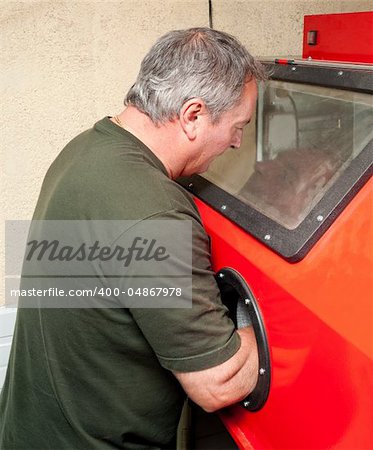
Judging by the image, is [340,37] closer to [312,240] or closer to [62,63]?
[312,240]

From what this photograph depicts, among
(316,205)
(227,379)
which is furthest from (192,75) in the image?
(227,379)

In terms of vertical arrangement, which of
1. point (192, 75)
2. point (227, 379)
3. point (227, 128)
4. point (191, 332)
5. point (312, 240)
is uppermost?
point (192, 75)

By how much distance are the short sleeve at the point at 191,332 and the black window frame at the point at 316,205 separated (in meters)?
0.17

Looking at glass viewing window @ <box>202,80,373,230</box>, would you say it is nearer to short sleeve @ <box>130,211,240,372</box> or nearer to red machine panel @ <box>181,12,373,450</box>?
red machine panel @ <box>181,12,373,450</box>

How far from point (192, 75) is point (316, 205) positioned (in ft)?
1.24

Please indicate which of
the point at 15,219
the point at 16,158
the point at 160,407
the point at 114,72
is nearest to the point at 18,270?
the point at 15,219

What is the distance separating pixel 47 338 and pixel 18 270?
0.89 meters

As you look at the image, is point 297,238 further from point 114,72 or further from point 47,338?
point 114,72

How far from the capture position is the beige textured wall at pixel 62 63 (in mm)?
1580

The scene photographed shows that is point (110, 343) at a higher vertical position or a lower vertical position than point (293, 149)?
lower

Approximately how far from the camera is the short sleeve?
87cm

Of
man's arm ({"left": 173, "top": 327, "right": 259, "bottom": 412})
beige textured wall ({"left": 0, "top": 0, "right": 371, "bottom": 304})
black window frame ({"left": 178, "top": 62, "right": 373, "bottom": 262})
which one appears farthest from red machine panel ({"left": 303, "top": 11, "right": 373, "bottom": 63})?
man's arm ({"left": 173, "top": 327, "right": 259, "bottom": 412})

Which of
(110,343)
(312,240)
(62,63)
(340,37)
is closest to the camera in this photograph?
(312,240)

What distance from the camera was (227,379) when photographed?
3.01 ft
